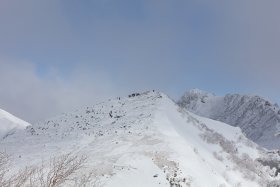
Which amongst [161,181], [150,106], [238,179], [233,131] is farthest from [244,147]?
[161,181]

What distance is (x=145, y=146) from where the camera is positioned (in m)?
37.4

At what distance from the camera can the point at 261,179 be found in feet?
151

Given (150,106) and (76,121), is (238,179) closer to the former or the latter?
(150,106)

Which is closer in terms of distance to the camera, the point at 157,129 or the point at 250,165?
the point at 157,129

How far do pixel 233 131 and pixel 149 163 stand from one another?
36.2 m

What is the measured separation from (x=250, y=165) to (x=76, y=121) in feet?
Result: 61.6

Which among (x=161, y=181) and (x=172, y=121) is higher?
(x=172, y=121)

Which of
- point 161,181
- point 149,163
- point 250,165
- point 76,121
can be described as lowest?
point 161,181

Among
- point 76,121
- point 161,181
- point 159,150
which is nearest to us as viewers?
point 161,181

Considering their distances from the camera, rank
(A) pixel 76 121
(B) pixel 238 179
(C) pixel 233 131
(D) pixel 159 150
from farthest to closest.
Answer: (C) pixel 233 131
(A) pixel 76 121
(B) pixel 238 179
(D) pixel 159 150

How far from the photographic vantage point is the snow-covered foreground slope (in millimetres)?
31719

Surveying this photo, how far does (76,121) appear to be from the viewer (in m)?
54.2

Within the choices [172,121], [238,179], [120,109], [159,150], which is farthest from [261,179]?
[120,109]

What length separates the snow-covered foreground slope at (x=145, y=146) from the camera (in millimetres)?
31719
